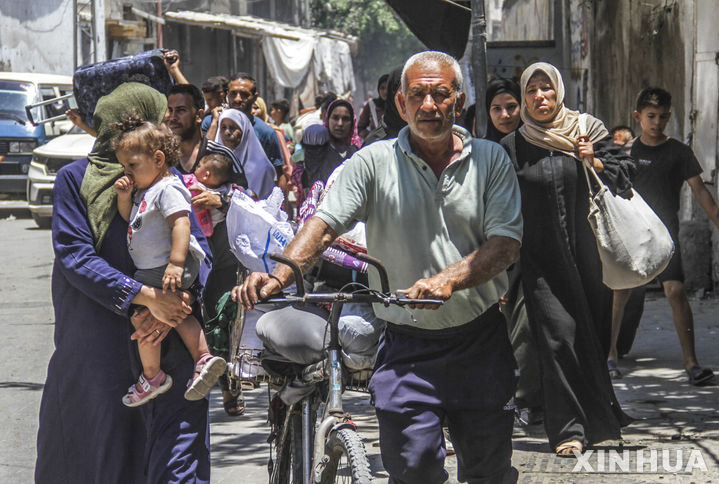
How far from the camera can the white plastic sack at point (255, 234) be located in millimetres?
4340

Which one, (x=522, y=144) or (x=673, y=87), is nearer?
(x=522, y=144)

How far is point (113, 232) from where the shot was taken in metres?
3.93

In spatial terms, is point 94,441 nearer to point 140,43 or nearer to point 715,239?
point 715,239

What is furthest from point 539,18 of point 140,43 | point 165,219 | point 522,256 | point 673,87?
point 165,219

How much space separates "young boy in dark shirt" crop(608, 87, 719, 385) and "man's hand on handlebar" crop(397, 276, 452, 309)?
413 cm

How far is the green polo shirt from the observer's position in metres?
3.57

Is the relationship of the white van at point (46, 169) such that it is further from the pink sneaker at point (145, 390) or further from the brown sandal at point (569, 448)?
Answer: the pink sneaker at point (145, 390)

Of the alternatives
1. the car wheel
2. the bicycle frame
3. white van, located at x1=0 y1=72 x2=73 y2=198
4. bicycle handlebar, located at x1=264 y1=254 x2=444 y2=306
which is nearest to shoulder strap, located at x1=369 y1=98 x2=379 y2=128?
the bicycle frame

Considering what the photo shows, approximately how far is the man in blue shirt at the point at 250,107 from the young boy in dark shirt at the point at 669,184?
2.87 meters

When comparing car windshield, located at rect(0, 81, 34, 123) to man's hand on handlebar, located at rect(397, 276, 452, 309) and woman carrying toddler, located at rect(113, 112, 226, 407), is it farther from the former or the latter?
man's hand on handlebar, located at rect(397, 276, 452, 309)

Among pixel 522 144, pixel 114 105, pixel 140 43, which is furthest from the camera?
pixel 140 43

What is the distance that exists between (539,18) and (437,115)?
1635 cm

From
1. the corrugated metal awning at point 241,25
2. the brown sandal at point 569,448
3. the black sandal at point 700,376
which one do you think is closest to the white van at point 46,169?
the corrugated metal awning at point 241,25

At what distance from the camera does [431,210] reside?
3.60 m
